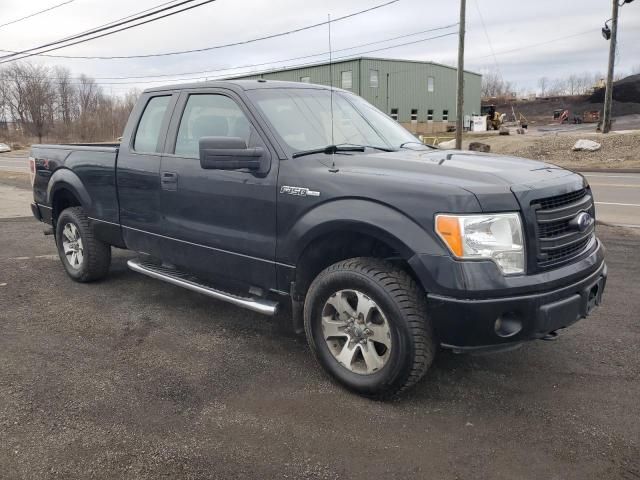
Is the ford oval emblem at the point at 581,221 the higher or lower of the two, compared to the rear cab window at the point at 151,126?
lower

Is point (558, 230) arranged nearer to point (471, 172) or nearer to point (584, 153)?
point (471, 172)

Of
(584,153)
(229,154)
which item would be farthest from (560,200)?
(584,153)

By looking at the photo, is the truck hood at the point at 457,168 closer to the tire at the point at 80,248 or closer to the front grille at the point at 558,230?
the front grille at the point at 558,230

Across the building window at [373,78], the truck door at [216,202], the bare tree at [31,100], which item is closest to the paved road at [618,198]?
the truck door at [216,202]

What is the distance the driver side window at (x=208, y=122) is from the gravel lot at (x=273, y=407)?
150cm

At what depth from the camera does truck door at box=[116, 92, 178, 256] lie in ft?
15.3

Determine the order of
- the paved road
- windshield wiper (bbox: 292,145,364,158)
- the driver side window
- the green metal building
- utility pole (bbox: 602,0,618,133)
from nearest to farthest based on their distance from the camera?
windshield wiper (bbox: 292,145,364,158) < the driver side window < the paved road < utility pole (bbox: 602,0,618,133) < the green metal building

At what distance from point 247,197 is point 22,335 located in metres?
2.19

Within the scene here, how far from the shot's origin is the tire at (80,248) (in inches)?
219

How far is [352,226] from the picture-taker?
3295 mm

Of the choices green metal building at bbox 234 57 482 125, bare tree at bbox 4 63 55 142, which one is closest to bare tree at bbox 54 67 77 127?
bare tree at bbox 4 63 55 142

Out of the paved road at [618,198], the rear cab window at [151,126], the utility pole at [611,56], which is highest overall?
the utility pole at [611,56]

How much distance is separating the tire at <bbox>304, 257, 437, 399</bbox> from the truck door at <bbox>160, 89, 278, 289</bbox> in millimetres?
548

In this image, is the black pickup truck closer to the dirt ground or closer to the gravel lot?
the gravel lot
